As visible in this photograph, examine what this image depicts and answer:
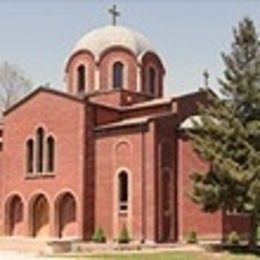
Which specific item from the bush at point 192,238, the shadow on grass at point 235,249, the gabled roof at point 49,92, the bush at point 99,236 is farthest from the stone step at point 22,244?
Answer: the shadow on grass at point 235,249

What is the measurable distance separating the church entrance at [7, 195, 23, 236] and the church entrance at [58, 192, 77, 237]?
336 cm

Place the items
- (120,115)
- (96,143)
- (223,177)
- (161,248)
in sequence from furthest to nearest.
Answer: (120,115) < (96,143) < (161,248) < (223,177)

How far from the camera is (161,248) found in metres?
33.2

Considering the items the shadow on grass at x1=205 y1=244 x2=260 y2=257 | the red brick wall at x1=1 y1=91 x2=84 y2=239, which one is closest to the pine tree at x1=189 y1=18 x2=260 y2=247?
the shadow on grass at x1=205 y1=244 x2=260 y2=257

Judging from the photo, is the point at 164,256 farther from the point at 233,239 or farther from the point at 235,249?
the point at 233,239

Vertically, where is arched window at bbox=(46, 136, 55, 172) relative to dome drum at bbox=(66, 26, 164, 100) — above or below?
below

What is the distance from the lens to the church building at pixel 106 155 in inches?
1411

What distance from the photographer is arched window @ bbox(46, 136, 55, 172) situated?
3978 centimetres

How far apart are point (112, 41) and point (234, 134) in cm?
1515

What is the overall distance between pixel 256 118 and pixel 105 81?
530 inches

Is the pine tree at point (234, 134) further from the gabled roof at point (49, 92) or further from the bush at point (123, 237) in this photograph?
the gabled roof at point (49, 92)

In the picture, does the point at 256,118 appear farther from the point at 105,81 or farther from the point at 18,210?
the point at 18,210

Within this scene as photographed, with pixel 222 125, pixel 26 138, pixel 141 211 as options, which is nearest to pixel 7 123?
pixel 26 138

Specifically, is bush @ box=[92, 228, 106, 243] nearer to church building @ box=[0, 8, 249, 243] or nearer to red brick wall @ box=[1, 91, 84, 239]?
church building @ box=[0, 8, 249, 243]
